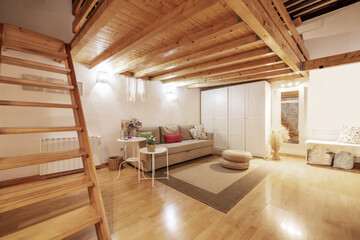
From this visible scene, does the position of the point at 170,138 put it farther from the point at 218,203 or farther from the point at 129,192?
the point at 218,203

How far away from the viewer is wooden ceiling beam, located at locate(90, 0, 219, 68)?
5.01 ft

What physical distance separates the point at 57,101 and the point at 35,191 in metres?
2.55

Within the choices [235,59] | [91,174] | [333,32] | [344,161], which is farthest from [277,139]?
[91,174]

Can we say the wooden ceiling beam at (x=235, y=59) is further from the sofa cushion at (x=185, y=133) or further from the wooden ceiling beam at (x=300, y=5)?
the sofa cushion at (x=185, y=133)

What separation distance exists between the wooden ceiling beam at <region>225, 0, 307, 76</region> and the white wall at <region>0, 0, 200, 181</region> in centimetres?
329

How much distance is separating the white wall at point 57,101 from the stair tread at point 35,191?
2.15 metres

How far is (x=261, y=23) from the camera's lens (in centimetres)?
172

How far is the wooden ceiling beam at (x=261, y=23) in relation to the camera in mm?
1444

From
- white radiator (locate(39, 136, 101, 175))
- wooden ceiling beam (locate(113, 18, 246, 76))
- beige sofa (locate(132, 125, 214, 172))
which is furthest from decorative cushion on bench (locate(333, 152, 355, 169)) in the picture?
white radiator (locate(39, 136, 101, 175))

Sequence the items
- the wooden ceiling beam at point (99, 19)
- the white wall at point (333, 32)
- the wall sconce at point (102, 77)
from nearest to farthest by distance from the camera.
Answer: the wooden ceiling beam at point (99, 19) → the white wall at point (333, 32) → the wall sconce at point (102, 77)

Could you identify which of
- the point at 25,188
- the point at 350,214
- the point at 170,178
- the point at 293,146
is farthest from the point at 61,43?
the point at 293,146

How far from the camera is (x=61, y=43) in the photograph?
2.02 m

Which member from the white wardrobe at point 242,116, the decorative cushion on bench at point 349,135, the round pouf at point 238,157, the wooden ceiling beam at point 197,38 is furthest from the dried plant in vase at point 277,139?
the wooden ceiling beam at point 197,38

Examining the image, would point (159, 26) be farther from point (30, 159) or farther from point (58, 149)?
point (58, 149)
